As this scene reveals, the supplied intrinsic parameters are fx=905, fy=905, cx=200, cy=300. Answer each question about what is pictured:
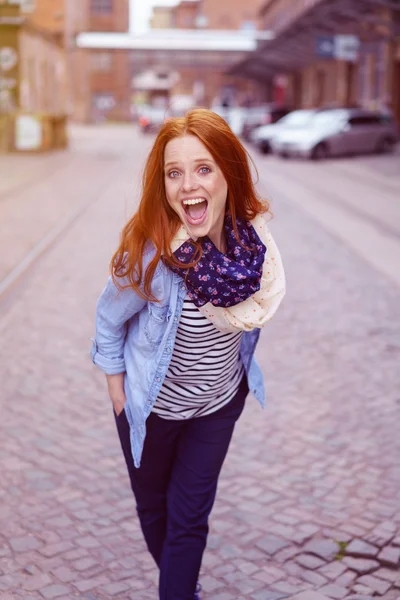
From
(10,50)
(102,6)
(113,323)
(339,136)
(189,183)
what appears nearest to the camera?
(189,183)

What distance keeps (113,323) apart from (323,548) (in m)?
1.49

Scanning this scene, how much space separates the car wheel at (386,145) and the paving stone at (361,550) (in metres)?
25.6

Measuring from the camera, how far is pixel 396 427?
4.88m

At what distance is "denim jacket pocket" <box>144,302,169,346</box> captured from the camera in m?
2.52

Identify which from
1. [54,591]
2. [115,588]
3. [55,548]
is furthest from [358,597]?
[55,548]

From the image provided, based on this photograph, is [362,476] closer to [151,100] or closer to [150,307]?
[150,307]

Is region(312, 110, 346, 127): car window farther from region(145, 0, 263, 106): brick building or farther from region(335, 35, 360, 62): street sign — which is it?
region(145, 0, 263, 106): brick building

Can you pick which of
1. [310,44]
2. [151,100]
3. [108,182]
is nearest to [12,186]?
[108,182]

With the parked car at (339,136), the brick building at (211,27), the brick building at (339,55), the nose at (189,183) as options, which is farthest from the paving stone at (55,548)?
the brick building at (211,27)

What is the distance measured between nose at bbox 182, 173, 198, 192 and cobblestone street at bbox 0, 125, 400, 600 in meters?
0.36

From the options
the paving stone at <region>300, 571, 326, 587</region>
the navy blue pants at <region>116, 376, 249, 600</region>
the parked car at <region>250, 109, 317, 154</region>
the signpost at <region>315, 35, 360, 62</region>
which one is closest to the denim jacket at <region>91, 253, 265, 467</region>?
the navy blue pants at <region>116, 376, 249, 600</region>

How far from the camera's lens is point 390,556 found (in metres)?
3.45

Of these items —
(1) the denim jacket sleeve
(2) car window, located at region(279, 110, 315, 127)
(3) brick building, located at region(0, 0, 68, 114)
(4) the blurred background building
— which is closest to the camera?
(1) the denim jacket sleeve

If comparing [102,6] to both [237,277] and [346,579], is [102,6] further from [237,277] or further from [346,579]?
[237,277]
